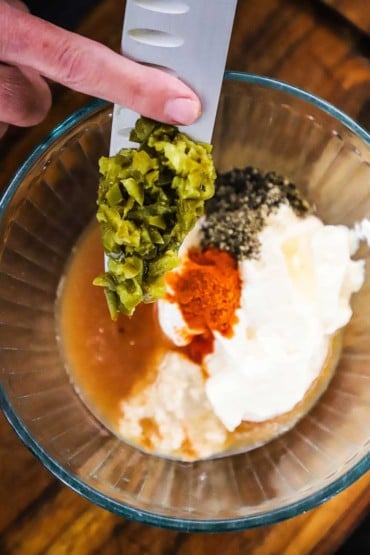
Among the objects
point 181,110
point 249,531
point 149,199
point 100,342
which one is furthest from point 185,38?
point 249,531

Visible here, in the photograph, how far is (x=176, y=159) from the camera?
93cm

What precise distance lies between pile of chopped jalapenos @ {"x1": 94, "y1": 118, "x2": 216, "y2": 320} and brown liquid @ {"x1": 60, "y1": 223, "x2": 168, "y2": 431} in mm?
328

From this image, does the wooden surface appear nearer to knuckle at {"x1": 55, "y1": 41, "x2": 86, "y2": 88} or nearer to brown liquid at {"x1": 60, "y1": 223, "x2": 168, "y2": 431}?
brown liquid at {"x1": 60, "y1": 223, "x2": 168, "y2": 431}

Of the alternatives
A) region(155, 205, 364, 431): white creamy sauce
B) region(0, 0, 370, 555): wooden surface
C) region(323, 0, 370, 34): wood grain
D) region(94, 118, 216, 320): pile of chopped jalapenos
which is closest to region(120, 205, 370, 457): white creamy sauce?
region(155, 205, 364, 431): white creamy sauce

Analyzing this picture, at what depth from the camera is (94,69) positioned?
97 cm

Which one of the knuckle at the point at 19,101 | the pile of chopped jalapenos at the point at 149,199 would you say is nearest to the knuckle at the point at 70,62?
the pile of chopped jalapenos at the point at 149,199

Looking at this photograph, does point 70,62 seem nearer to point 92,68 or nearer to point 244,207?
point 92,68

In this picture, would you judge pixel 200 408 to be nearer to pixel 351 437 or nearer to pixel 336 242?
pixel 351 437

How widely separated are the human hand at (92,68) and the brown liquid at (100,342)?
1.54 feet

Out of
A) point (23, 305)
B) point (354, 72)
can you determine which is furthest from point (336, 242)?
point (23, 305)

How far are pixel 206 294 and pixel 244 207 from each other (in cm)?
19

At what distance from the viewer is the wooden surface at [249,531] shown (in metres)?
1.28

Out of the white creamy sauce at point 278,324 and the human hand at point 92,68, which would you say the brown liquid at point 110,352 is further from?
the human hand at point 92,68

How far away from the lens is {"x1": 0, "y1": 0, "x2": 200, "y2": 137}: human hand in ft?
3.09
